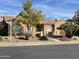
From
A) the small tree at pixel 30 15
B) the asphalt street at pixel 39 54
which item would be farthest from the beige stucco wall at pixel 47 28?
the asphalt street at pixel 39 54

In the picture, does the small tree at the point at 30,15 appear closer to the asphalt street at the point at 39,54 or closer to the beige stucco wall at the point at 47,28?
the beige stucco wall at the point at 47,28

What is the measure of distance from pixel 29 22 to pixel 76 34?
Result: 18.2 metres

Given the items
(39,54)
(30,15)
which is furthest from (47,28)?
(39,54)

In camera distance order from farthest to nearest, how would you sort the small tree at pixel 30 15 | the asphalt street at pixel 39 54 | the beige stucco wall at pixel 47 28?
the beige stucco wall at pixel 47 28
the small tree at pixel 30 15
the asphalt street at pixel 39 54

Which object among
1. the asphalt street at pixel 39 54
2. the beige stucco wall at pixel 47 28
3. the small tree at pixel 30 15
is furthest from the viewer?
the beige stucco wall at pixel 47 28

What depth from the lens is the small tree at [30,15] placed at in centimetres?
5294

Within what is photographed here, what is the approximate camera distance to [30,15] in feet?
175

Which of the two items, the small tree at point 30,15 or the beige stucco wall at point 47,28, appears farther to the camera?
the beige stucco wall at point 47,28

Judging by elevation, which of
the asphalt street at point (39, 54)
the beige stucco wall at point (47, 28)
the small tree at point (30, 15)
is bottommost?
the asphalt street at point (39, 54)

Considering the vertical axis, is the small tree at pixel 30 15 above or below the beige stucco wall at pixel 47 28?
above

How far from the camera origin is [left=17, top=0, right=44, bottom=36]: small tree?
5294 centimetres

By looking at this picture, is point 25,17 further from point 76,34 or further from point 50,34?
point 76,34

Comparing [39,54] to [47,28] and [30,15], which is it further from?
[47,28]

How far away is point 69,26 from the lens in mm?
58406
